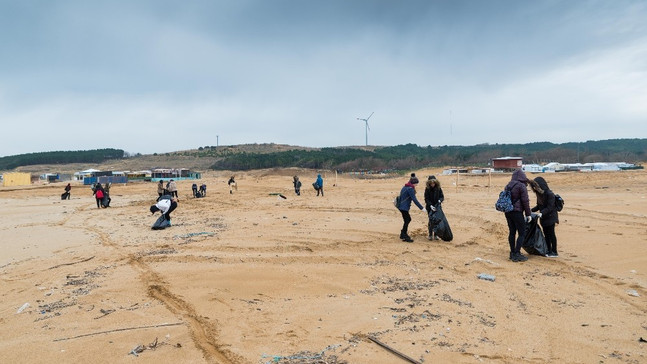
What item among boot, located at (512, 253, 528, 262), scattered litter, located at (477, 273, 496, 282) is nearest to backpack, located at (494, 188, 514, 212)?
boot, located at (512, 253, 528, 262)

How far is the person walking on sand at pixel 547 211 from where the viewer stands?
26.5 feet

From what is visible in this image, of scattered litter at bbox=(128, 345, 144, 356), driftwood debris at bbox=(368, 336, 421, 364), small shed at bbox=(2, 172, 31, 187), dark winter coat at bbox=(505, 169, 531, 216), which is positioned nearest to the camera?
driftwood debris at bbox=(368, 336, 421, 364)

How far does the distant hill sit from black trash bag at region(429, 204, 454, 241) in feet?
171

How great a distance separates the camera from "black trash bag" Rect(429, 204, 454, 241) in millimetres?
9664

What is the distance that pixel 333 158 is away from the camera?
243 feet

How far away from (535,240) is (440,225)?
2.13 metres

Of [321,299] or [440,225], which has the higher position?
[440,225]

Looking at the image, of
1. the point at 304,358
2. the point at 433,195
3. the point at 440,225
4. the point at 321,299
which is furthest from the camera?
the point at 433,195

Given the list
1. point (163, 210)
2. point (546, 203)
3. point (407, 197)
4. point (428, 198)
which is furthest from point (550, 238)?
point (163, 210)

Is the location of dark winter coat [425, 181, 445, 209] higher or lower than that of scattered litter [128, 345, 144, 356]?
higher

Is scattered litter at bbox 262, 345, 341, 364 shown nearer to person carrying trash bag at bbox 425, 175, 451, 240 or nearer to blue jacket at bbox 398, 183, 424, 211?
blue jacket at bbox 398, 183, 424, 211

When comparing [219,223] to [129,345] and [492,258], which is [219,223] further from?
[129,345]

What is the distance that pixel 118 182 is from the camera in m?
57.0

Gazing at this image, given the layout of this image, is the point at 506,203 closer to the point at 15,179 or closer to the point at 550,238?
the point at 550,238
